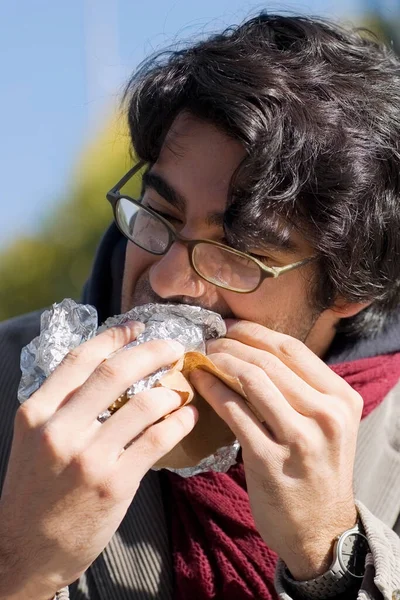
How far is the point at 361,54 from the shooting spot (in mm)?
2666

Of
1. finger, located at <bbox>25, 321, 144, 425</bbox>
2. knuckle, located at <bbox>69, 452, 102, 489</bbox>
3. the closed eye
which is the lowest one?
knuckle, located at <bbox>69, 452, 102, 489</bbox>

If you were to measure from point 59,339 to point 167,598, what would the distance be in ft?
2.55

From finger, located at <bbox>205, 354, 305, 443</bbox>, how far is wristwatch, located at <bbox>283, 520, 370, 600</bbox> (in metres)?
0.31

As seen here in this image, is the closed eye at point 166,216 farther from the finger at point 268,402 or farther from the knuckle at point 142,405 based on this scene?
the knuckle at point 142,405

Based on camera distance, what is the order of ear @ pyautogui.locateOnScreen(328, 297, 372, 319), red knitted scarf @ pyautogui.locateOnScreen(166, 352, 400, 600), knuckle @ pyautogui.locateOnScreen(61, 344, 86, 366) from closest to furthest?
knuckle @ pyautogui.locateOnScreen(61, 344, 86, 366), red knitted scarf @ pyautogui.locateOnScreen(166, 352, 400, 600), ear @ pyautogui.locateOnScreen(328, 297, 372, 319)

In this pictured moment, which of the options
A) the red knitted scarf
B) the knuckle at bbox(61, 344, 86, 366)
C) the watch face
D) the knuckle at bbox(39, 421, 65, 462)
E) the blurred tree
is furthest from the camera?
the blurred tree

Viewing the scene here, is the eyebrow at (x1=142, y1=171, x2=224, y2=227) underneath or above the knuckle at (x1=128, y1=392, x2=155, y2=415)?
above

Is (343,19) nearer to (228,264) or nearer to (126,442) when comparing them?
(228,264)

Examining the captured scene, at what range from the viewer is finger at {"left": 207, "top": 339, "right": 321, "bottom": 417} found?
201 centimetres

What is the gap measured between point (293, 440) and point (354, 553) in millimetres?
343

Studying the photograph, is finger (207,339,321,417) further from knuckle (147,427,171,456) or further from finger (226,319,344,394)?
knuckle (147,427,171,456)

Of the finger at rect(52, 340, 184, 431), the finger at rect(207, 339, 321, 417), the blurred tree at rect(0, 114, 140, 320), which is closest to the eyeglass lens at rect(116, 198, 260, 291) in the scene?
the finger at rect(207, 339, 321, 417)

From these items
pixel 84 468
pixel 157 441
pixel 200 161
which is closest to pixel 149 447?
A: pixel 157 441

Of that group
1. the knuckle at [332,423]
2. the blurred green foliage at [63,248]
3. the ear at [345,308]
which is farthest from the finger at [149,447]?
the blurred green foliage at [63,248]
